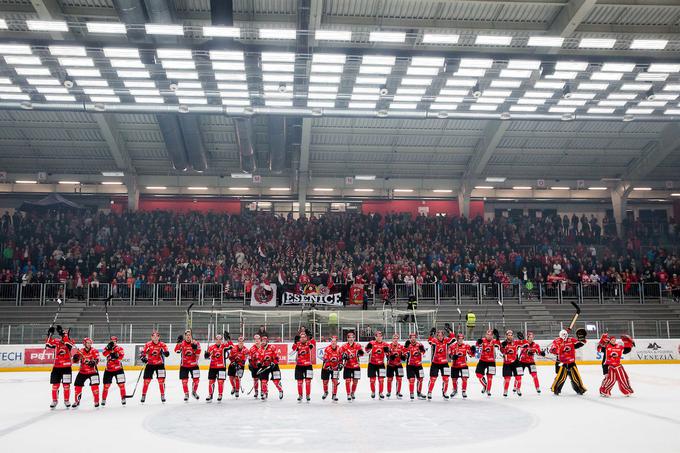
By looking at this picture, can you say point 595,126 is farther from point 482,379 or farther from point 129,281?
point 129,281

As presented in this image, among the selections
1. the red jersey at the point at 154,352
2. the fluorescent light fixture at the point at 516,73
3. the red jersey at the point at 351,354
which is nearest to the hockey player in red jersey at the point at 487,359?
the red jersey at the point at 351,354

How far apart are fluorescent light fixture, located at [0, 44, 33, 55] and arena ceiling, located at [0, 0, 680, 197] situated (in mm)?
69

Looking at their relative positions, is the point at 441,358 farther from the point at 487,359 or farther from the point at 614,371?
the point at 614,371

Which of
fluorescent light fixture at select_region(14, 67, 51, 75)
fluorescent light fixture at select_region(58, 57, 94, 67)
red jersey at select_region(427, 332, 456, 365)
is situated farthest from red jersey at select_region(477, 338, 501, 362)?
fluorescent light fixture at select_region(14, 67, 51, 75)

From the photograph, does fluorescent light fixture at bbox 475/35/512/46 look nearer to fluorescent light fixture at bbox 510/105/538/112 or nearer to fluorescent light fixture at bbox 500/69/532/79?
fluorescent light fixture at bbox 500/69/532/79

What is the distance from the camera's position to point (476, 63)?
940 inches

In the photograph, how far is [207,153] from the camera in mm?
38750

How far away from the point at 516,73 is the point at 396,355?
44.0 ft

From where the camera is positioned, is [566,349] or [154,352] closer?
[154,352]

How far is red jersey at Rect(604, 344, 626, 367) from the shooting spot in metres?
16.8

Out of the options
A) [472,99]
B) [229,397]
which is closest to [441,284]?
[472,99]

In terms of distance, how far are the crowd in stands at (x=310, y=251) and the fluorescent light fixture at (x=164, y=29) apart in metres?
13.9

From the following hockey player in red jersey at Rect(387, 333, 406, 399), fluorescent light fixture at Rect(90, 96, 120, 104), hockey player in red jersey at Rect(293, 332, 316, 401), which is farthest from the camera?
fluorescent light fixture at Rect(90, 96, 120, 104)

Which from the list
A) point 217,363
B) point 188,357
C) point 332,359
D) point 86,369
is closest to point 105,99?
point 188,357
